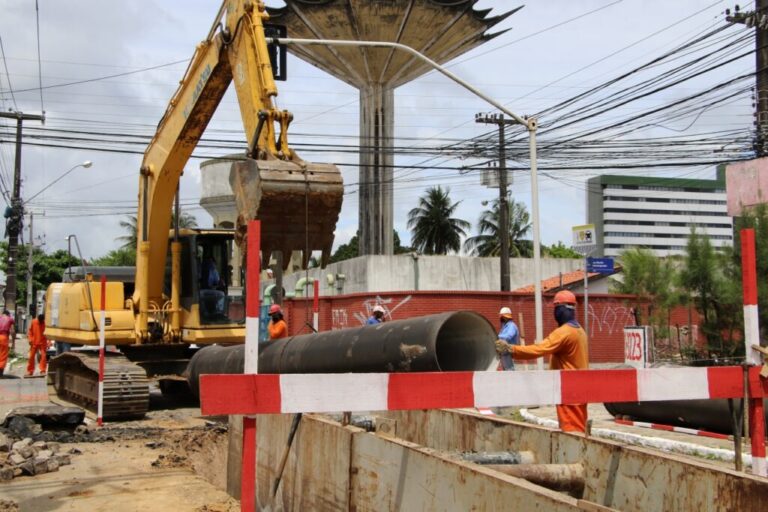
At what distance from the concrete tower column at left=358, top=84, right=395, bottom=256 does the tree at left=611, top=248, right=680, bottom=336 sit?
18.3 metres

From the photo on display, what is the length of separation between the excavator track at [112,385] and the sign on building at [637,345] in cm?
896

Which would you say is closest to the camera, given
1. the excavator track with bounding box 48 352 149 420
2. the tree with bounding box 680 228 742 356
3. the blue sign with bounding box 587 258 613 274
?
the excavator track with bounding box 48 352 149 420

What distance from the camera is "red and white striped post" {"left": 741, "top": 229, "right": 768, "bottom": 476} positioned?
459 cm

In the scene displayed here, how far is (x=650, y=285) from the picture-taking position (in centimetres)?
2736

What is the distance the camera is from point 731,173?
22.0 metres

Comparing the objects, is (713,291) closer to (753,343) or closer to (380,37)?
(753,343)

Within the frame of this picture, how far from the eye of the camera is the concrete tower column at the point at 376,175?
45.2m

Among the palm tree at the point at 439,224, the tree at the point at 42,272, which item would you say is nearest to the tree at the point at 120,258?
the tree at the point at 42,272

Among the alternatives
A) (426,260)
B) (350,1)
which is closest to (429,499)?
(426,260)

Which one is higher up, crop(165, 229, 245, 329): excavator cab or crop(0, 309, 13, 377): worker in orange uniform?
crop(165, 229, 245, 329): excavator cab

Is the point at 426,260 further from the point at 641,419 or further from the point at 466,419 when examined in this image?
the point at 466,419

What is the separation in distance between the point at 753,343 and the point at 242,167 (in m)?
4.73

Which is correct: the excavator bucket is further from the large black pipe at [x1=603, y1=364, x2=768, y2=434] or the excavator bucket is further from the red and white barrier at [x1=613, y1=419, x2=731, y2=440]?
the red and white barrier at [x1=613, y1=419, x2=731, y2=440]

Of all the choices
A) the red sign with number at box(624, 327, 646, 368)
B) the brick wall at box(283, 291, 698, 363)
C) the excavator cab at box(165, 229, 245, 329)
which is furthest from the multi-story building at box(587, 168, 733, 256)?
the excavator cab at box(165, 229, 245, 329)
